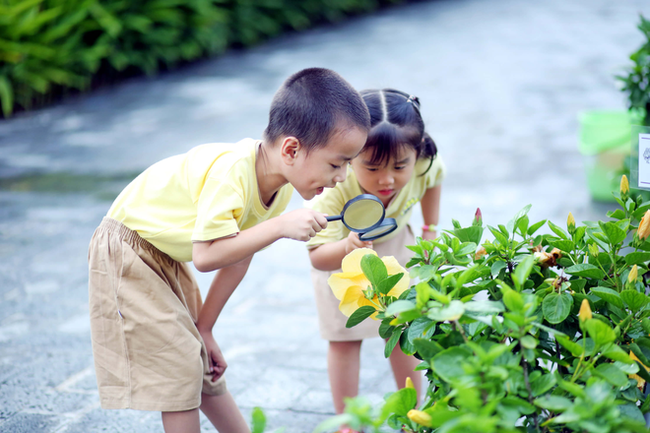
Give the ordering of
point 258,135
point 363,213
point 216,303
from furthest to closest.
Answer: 1. point 258,135
2. point 216,303
3. point 363,213

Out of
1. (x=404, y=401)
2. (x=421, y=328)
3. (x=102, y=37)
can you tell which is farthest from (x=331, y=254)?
(x=102, y=37)

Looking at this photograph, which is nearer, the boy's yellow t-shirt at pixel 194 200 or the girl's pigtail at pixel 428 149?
the boy's yellow t-shirt at pixel 194 200

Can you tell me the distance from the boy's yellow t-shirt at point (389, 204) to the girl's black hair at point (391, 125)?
124 mm

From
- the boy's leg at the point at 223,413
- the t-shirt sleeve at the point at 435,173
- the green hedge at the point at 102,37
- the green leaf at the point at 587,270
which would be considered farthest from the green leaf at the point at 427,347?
the green hedge at the point at 102,37

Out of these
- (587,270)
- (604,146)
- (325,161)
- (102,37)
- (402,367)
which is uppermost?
(102,37)

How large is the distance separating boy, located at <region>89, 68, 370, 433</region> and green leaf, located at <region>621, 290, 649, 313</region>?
73 cm

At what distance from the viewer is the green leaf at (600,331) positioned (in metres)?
0.97

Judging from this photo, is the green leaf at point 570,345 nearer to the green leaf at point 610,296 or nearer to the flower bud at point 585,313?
the flower bud at point 585,313

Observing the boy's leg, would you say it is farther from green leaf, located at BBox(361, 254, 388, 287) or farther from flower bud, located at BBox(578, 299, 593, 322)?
flower bud, located at BBox(578, 299, 593, 322)

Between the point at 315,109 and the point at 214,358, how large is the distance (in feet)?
2.89

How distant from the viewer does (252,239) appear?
1525mm

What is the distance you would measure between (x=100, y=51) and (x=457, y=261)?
775cm

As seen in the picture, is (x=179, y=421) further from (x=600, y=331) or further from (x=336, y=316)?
(x=600, y=331)

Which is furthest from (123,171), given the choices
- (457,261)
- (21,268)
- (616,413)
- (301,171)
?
(616,413)
